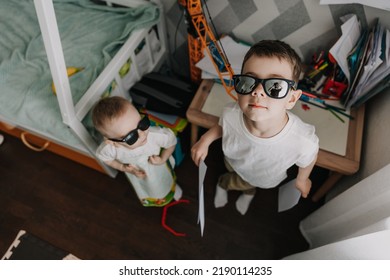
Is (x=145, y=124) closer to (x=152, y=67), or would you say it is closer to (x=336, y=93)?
(x=152, y=67)

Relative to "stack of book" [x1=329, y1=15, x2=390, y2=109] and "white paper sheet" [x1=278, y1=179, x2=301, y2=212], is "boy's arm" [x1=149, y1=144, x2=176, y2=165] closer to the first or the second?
"white paper sheet" [x1=278, y1=179, x2=301, y2=212]

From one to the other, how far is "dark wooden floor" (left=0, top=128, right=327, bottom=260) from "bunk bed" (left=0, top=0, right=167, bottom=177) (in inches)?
6.2

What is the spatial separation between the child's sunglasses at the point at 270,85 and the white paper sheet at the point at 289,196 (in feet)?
1.72

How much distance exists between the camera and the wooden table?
1.12 meters

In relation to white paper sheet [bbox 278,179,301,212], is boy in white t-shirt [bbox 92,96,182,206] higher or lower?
higher

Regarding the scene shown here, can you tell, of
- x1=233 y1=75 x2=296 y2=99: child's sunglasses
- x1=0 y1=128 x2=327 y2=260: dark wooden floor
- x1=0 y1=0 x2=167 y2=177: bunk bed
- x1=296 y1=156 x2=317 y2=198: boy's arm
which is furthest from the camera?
x1=0 y1=128 x2=327 y2=260: dark wooden floor

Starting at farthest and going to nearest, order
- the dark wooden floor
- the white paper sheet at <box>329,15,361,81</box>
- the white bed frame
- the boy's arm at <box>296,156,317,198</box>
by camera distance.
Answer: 1. the dark wooden floor
2. the white paper sheet at <box>329,15,361,81</box>
3. the boy's arm at <box>296,156,317,198</box>
4. the white bed frame

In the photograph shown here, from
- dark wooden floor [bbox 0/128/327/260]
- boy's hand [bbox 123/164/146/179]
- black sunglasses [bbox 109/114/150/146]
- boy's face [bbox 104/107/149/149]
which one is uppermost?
boy's face [bbox 104/107/149/149]

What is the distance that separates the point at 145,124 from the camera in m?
1.07

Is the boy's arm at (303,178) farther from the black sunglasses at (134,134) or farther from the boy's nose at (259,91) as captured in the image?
the black sunglasses at (134,134)

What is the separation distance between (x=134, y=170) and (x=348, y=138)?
937mm

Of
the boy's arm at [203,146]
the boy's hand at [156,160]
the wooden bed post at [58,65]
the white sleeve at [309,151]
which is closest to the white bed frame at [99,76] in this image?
the wooden bed post at [58,65]

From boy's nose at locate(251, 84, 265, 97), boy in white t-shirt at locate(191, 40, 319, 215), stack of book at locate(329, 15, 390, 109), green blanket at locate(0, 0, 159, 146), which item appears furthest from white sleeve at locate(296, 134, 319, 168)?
green blanket at locate(0, 0, 159, 146)

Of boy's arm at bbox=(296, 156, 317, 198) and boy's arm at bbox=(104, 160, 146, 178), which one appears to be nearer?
boy's arm at bbox=(296, 156, 317, 198)
